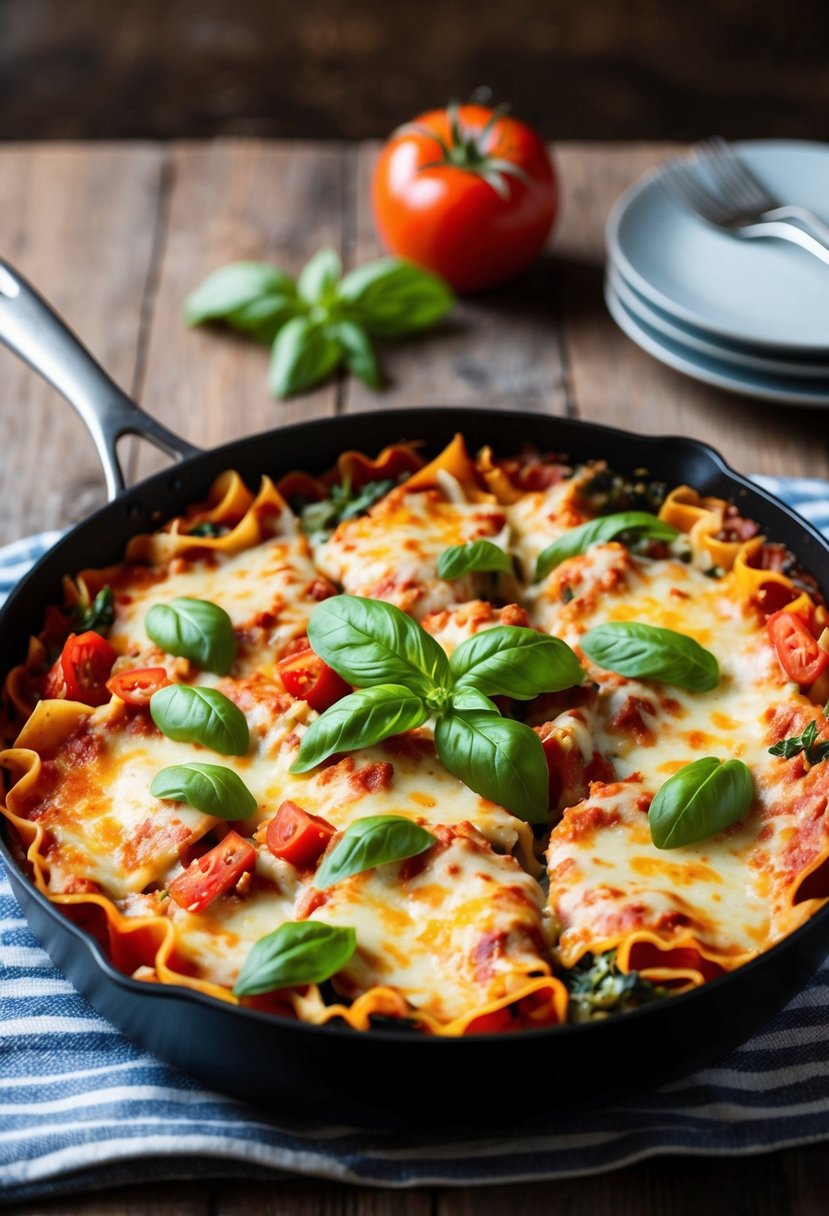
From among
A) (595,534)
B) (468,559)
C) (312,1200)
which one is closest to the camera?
(312,1200)

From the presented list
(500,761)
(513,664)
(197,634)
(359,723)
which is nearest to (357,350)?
(197,634)

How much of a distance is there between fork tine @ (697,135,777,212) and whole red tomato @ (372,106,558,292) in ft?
2.23

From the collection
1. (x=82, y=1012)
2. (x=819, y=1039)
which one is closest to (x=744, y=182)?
(x=819, y=1039)

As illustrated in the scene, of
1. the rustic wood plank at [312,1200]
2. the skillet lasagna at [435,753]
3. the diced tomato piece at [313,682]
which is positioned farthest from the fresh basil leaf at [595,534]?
the rustic wood plank at [312,1200]

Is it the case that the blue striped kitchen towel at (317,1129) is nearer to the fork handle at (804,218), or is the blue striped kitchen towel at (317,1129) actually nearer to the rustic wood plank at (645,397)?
the rustic wood plank at (645,397)

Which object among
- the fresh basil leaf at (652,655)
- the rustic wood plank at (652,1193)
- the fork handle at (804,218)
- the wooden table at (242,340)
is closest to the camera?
the rustic wood plank at (652,1193)

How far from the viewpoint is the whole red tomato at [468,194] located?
19.2 ft

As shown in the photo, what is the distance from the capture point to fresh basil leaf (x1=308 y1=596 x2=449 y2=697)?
338 cm

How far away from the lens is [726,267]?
18.8ft

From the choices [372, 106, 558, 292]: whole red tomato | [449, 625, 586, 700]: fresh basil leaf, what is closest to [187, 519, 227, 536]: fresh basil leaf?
[449, 625, 586, 700]: fresh basil leaf

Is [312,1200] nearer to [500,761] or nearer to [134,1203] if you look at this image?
[134,1203]

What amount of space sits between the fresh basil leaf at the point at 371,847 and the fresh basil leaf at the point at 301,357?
302 centimetres

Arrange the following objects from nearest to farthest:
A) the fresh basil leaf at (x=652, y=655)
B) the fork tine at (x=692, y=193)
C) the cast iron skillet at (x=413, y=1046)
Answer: the cast iron skillet at (x=413, y=1046) < the fresh basil leaf at (x=652, y=655) < the fork tine at (x=692, y=193)

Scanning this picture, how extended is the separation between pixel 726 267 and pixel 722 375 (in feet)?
1.99
